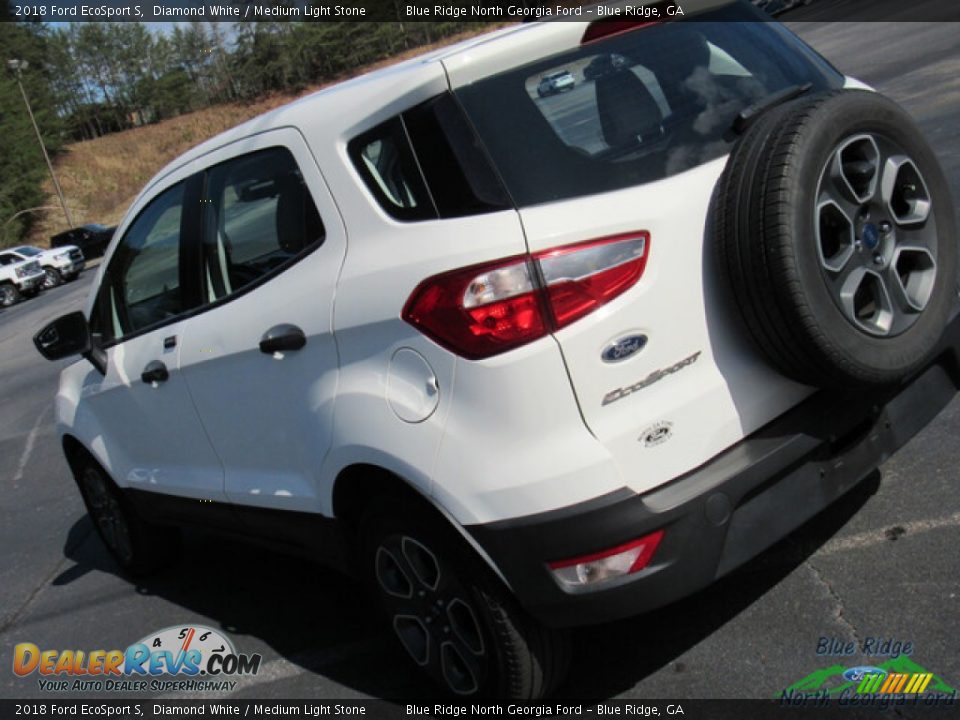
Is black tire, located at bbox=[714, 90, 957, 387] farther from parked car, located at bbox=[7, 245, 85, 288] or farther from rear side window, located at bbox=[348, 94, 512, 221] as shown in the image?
parked car, located at bbox=[7, 245, 85, 288]

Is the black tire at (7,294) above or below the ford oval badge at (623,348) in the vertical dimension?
below

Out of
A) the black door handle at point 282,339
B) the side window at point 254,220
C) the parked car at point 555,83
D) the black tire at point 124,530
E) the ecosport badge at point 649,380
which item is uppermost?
the parked car at point 555,83

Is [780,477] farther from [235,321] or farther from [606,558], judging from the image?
[235,321]

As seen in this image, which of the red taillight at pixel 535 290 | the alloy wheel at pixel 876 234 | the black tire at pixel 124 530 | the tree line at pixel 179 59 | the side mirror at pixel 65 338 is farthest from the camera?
the tree line at pixel 179 59

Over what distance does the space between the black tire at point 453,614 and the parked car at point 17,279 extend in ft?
97.5

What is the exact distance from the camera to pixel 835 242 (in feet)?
9.30

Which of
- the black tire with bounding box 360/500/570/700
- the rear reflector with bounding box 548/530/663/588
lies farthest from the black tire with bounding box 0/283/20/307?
the rear reflector with bounding box 548/530/663/588

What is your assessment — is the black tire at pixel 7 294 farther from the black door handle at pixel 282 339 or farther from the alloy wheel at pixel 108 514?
the black door handle at pixel 282 339

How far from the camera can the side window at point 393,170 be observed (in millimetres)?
2912

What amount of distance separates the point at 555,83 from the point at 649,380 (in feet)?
3.01

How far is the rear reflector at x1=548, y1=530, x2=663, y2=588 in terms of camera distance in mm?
2701

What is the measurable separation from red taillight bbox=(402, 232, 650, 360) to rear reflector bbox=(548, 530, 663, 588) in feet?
1.95

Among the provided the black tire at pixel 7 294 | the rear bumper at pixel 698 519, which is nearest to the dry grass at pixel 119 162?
the black tire at pixel 7 294

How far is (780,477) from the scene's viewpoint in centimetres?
290
